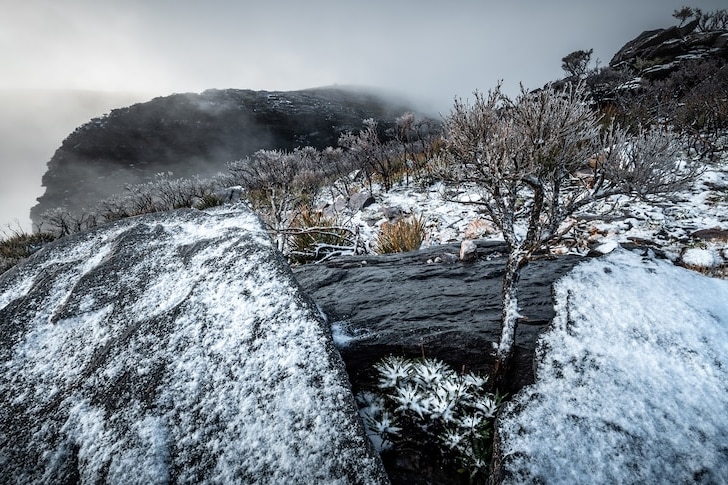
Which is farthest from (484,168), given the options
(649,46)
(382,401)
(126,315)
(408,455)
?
(649,46)

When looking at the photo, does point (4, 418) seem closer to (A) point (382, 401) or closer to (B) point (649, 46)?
(A) point (382, 401)

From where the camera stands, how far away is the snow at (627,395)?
113 cm

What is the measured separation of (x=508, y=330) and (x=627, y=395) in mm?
531

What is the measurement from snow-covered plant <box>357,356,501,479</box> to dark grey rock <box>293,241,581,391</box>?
4.6 inches

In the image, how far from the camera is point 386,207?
6520 mm

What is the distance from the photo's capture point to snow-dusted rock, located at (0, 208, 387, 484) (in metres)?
1.02

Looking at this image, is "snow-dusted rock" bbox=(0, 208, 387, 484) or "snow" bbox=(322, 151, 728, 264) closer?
"snow-dusted rock" bbox=(0, 208, 387, 484)

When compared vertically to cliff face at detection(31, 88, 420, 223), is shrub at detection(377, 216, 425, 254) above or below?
below

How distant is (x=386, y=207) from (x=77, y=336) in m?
5.54

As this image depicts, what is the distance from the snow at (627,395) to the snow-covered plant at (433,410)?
0.49 ft

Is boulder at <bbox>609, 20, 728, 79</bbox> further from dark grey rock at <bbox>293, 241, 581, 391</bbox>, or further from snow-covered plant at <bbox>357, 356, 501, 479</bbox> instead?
snow-covered plant at <bbox>357, 356, 501, 479</bbox>

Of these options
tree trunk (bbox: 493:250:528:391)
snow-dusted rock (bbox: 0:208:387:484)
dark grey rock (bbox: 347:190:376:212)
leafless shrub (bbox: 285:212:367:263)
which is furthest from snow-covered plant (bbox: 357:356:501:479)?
dark grey rock (bbox: 347:190:376:212)

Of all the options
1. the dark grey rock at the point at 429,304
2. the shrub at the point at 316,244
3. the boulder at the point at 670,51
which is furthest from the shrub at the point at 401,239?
the boulder at the point at 670,51

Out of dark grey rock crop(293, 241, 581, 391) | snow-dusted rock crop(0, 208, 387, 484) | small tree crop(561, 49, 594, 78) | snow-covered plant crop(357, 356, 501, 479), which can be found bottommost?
snow-covered plant crop(357, 356, 501, 479)
